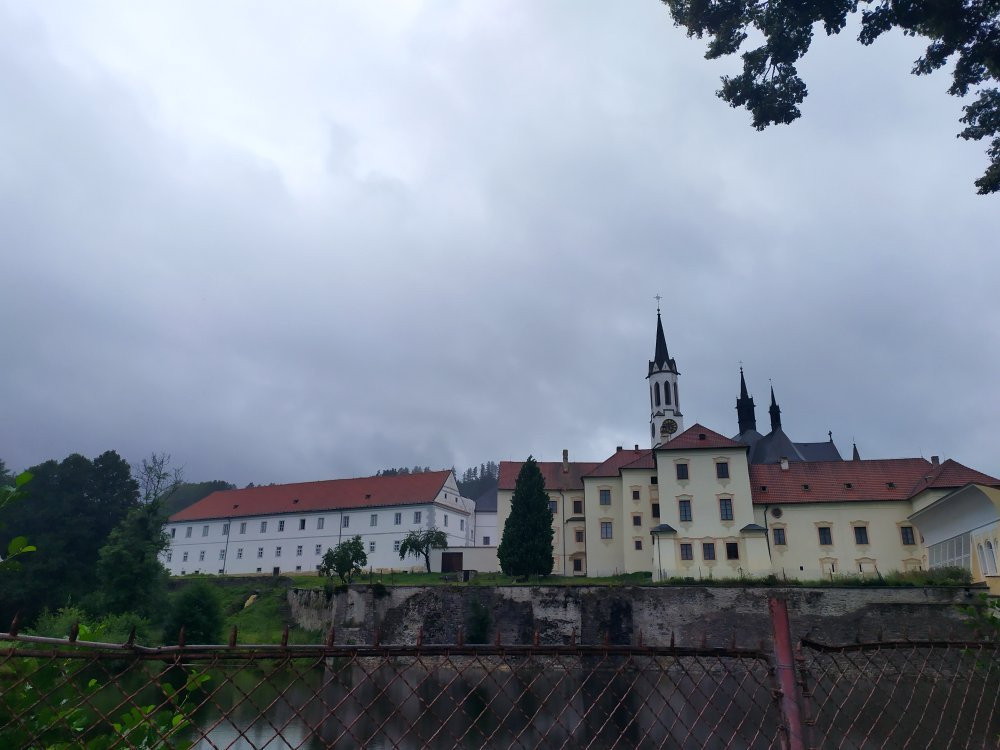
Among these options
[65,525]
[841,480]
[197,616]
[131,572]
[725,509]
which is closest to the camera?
[197,616]

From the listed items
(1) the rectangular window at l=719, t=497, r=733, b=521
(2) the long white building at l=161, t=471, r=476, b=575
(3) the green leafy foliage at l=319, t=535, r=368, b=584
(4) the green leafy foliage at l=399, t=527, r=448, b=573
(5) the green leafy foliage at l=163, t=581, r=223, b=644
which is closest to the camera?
(5) the green leafy foliage at l=163, t=581, r=223, b=644

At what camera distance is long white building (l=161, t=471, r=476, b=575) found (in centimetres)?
5503

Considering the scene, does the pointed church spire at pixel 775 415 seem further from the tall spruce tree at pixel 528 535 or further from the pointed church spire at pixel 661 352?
the tall spruce tree at pixel 528 535

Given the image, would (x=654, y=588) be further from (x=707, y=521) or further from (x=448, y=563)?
(x=448, y=563)

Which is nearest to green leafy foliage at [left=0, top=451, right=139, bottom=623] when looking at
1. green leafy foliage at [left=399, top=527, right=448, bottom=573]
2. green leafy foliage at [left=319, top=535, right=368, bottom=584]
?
green leafy foliage at [left=319, top=535, right=368, bottom=584]

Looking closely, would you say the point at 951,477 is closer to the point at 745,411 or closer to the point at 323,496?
the point at 745,411

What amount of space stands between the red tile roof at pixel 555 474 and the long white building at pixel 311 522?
7799 mm

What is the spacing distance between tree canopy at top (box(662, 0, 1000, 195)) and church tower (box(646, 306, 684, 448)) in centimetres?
4052

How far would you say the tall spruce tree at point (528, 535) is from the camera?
3991 cm

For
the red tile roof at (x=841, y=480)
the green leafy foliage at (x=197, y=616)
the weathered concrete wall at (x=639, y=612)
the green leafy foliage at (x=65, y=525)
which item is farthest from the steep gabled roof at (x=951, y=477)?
the green leafy foliage at (x=65, y=525)

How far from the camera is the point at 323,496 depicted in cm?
5869

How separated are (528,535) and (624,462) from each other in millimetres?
9949

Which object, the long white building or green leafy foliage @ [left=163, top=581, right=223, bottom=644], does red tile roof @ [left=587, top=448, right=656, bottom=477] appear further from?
green leafy foliage @ [left=163, top=581, right=223, bottom=644]

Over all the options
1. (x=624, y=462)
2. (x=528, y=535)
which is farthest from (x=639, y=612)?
(x=624, y=462)
